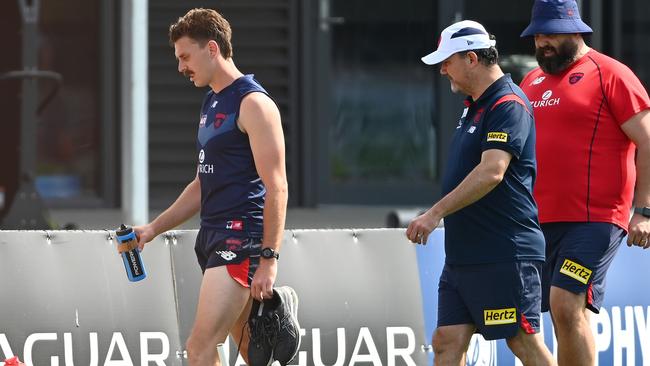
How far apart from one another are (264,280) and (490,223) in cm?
98

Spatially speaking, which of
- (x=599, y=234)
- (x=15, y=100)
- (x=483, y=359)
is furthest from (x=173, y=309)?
(x=15, y=100)

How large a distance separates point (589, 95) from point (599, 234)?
2.02ft

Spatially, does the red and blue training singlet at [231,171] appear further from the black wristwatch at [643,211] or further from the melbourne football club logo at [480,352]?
the melbourne football club logo at [480,352]

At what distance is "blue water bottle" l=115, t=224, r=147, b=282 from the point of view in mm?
5867

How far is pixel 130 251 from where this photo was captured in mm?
5941

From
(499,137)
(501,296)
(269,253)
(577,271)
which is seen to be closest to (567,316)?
(577,271)

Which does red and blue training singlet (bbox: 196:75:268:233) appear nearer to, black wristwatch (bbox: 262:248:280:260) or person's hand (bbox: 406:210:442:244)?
black wristwatch (bbox: 262:248:280:260)

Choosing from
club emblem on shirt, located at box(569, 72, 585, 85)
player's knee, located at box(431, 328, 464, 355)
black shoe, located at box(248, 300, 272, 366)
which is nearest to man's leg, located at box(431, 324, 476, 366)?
player's knee, located at box(431, 328, 464, 355)

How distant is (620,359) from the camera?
730cm

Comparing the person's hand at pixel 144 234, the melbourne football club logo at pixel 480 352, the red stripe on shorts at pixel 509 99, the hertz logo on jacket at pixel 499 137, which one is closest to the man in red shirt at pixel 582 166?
the red stripe on shorts at pixel 509 99

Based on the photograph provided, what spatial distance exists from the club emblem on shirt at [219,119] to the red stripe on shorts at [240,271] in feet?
1.77

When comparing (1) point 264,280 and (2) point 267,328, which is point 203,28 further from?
(2) point 267,328

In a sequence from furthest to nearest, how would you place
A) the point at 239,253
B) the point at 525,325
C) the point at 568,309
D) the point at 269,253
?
the point at 568,309 → the point at 525,325 → the point at 239,253 → the point at 269,253

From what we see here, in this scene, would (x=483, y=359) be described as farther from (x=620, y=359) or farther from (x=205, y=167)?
Answer: (x=205, y=167)
